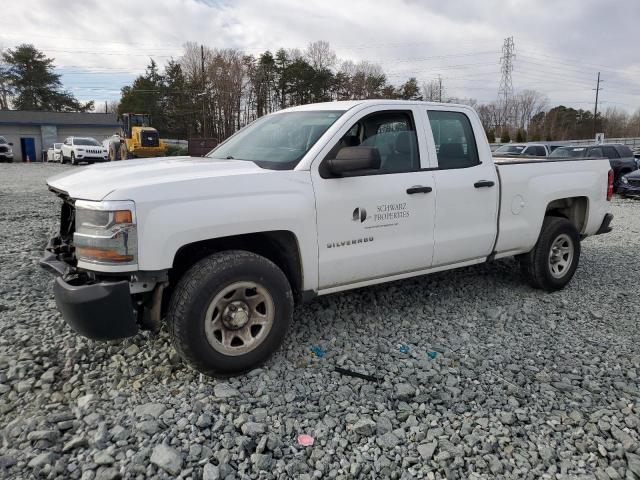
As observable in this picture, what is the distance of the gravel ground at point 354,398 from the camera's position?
2.62 meters

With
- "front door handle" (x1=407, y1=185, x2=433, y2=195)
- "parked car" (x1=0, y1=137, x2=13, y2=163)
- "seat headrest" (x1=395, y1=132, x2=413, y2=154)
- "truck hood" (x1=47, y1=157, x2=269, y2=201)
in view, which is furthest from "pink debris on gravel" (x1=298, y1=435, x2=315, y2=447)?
"parked car" (x1=0, y1=137, x2=13, y2=163)

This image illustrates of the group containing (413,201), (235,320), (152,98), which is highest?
(152,98)

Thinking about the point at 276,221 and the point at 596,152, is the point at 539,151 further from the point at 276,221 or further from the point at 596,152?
the point at 276,221

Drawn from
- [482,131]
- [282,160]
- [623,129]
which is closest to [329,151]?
[282,160]

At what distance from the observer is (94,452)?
2.63 meters

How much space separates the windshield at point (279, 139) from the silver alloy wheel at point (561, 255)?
2946 millimetres

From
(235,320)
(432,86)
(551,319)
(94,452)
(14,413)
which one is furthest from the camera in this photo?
(432,86)

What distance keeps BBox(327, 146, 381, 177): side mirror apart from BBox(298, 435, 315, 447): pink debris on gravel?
177 cm

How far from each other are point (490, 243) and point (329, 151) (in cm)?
198

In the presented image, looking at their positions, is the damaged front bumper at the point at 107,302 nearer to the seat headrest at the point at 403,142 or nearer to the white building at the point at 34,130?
the seat headrest at the point at 403,142

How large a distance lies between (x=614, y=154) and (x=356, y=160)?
17830 millimetres

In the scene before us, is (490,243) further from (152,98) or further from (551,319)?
(152,98)

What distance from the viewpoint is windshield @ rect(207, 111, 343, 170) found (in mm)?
3789

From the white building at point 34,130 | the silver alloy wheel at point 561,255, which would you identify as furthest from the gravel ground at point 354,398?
the white building at point 34,130
